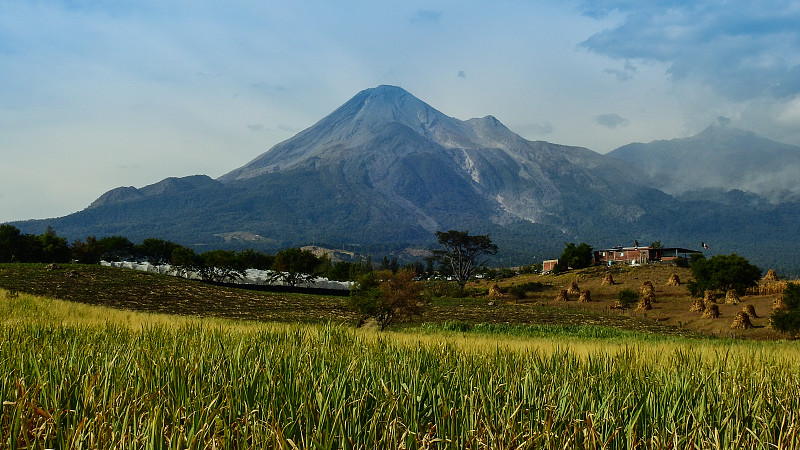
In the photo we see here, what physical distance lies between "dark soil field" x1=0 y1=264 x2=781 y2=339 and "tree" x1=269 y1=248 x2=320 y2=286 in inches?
960

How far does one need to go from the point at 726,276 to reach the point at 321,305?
1562 inches

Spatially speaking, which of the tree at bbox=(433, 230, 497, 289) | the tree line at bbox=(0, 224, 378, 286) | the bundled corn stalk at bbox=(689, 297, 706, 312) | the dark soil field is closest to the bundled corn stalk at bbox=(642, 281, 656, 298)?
the dark soil field

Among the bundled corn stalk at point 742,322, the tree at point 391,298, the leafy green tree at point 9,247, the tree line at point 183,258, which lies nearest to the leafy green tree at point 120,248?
the tree line at point 183,258

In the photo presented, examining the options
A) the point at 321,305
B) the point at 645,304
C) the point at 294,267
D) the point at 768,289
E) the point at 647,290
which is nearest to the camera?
the point at 645,304

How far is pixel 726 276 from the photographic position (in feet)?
194

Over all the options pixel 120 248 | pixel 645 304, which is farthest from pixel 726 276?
pixel 120 248

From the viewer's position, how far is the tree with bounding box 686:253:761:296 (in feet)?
196

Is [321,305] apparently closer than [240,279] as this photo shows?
Yes

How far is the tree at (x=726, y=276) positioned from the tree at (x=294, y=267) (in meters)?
58.2

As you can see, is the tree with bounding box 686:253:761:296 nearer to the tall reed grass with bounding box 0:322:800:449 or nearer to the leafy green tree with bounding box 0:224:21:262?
the tall reed grass with bounding box 0:322:800:449

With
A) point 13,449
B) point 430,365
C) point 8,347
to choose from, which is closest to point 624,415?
point 430,365

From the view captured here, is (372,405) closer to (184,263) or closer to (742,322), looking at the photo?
(742,322)

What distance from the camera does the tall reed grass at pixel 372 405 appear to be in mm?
4113

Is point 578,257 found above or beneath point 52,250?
above
